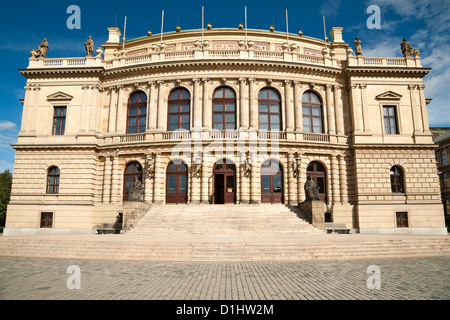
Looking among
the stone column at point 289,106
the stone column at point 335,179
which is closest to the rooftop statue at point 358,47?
the stone column at point 289,106

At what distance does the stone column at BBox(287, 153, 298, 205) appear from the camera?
26750mm

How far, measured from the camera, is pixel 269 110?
94.6ft

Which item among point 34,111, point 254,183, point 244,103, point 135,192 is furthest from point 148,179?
point 34,111

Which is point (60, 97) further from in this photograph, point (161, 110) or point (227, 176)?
point (227, 176)

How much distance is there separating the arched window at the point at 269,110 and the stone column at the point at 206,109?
16.4 ft

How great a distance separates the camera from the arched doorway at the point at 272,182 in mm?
27172

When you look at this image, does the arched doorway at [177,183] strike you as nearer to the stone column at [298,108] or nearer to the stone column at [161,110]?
the stone column at [161,110]

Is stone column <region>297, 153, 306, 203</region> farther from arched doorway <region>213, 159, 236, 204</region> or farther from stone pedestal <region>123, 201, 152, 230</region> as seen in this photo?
stone pedestal <region>123, 201, 152, 230</region>

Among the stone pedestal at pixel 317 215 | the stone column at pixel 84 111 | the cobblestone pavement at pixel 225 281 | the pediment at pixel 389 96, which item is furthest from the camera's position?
the pediment at pixel 389 96

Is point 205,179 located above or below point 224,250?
above

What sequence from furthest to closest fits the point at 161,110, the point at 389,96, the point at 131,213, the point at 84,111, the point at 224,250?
the point at 389,96 → the point at 84,111 → the point at 161,110 → the point at 131,213 → the point at 224,250

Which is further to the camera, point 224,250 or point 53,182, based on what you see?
point 53,182

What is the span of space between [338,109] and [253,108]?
8.78 meters

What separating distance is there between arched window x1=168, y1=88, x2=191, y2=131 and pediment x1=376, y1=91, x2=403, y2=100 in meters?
19.0
